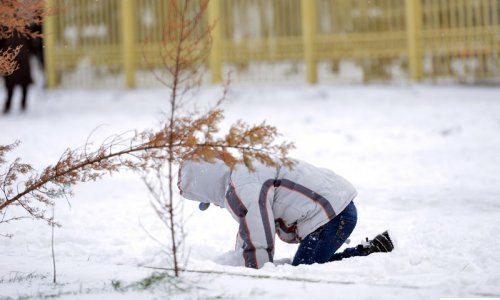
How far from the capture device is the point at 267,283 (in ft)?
15.4

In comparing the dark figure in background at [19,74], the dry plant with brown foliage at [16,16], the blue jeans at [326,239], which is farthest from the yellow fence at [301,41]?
the blue jeans at [326,239]

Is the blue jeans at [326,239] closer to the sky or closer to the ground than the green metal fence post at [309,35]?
closer to the ground

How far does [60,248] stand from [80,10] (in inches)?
502

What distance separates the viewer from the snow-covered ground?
4738 mm

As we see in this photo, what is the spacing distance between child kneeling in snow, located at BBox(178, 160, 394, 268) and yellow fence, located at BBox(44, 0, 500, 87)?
963 centimetres

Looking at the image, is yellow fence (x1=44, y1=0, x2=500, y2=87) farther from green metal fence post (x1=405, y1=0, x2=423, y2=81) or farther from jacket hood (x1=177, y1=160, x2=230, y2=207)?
jacket hood (x1=177, y1=160, x2=230, y2=207)

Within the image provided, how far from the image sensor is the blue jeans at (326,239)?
18.5ft

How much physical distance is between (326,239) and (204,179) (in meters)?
0.93

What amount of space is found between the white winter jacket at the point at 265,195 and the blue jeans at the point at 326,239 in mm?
96

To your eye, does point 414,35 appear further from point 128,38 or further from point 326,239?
point 326,239

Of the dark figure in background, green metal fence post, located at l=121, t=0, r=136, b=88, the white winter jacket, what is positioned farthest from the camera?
green metal fence post, located at l=121, t=0, r=136, b=88

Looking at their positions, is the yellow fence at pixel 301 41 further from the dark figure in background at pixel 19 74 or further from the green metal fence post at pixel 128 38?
the dark figure in background at pixel 19 74

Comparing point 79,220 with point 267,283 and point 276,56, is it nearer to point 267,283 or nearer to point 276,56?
point 267,283

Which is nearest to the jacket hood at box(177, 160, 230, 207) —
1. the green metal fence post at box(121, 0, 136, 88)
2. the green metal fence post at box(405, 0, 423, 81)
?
the green metal fence post at box(405, 0, 423, 81)
